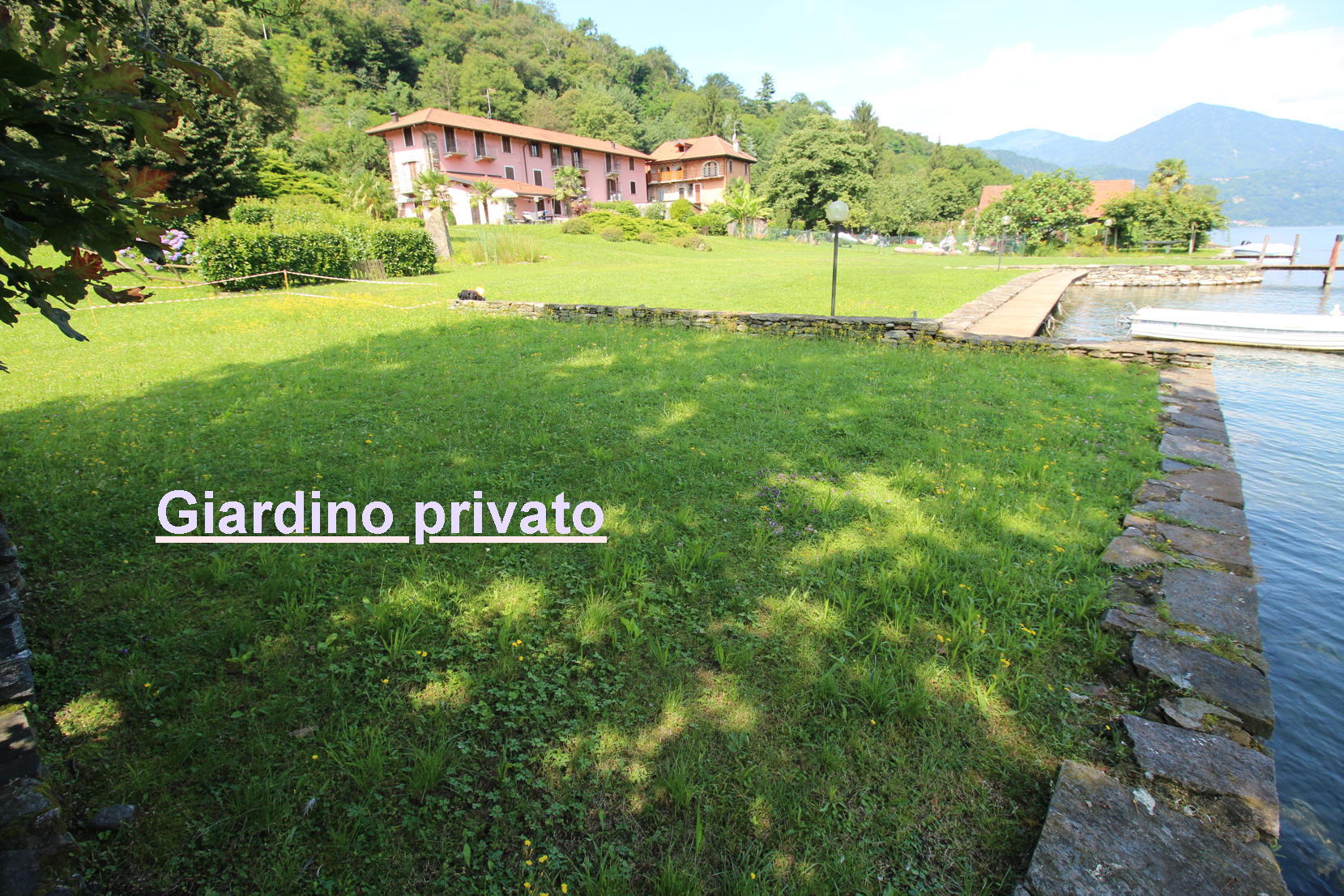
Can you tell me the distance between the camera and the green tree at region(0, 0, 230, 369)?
1.42 m

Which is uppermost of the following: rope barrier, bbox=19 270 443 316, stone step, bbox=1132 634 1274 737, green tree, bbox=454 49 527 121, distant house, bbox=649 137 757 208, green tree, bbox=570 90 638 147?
green tree, bbox=454 49 527 121

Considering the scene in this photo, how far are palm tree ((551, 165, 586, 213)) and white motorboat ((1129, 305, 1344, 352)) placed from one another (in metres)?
41.6

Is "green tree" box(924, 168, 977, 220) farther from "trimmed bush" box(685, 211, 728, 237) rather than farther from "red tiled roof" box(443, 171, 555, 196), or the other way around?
"red tiled roof" box(443, 171, 555, 196)

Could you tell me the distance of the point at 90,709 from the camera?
249 cm

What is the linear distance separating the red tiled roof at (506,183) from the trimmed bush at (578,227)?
1004cm

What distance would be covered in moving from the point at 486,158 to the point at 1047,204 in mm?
36498

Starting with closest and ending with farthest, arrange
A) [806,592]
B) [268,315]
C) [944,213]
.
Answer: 1. [806,592]
2. [268,315]
3. [944,213]

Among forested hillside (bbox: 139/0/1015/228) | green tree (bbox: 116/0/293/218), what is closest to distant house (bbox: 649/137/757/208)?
forested hillside (bbox: 139/0/1015/228)

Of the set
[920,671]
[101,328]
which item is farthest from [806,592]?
[101,328]

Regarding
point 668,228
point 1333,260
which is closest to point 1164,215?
point 1333,260

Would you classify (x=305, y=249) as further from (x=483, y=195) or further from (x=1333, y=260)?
(x=1333, y=260)

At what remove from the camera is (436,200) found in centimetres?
2823

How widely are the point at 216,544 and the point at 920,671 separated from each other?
3.92m

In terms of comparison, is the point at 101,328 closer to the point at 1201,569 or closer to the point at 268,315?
the point at 268,315
